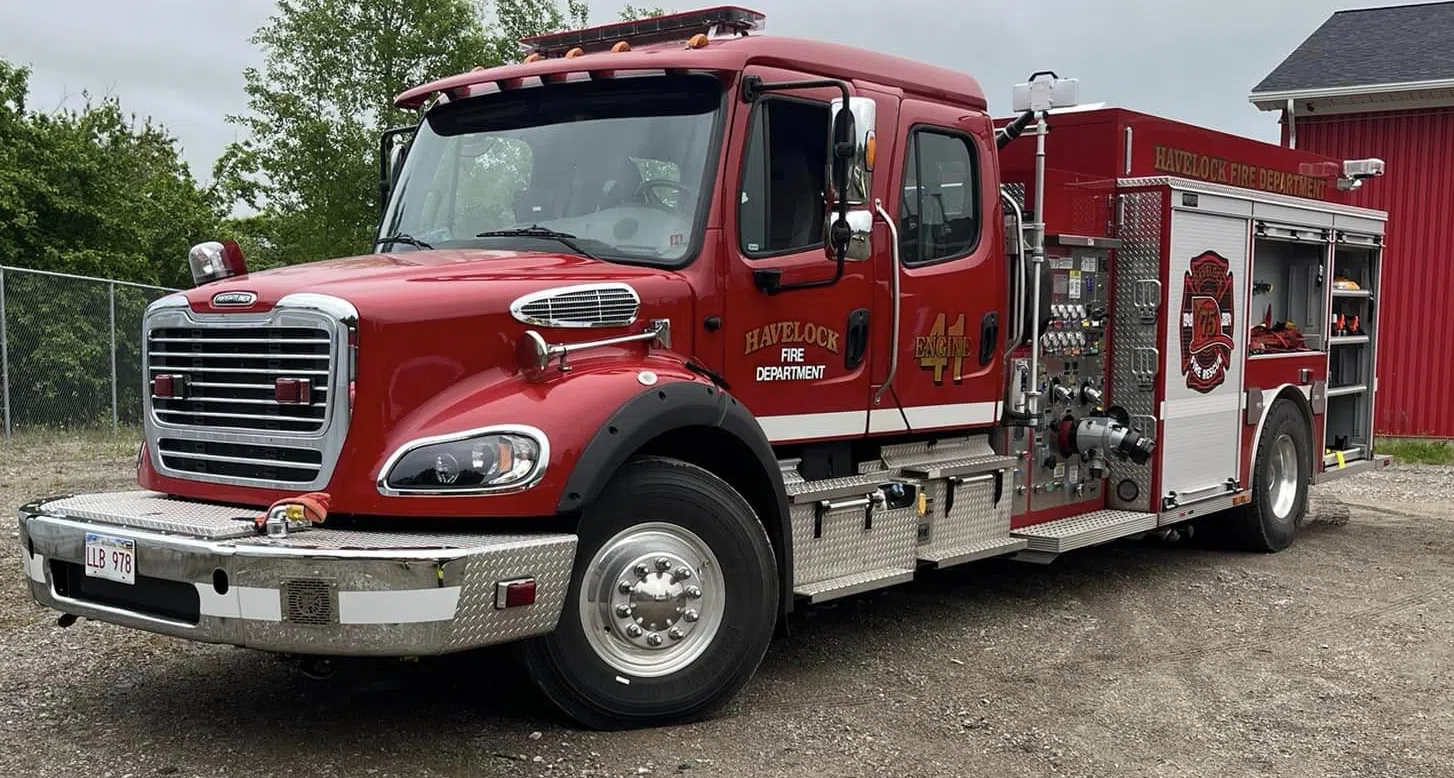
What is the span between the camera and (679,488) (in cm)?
482

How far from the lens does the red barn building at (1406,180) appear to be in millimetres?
16219

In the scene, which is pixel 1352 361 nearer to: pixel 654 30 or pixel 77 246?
pixel 654 30

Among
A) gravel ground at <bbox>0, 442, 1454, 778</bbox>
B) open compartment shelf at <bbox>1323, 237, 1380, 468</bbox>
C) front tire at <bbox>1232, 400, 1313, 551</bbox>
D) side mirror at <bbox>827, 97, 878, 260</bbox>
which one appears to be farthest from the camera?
open compartment shelf at <bbox>1323, 237, 1380, 468</bbox>

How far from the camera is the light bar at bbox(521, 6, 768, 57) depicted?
568cm

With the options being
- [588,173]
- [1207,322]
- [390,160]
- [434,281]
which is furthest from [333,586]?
[1207,322]

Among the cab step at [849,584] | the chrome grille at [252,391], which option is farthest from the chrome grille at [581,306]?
the cab step at [849,584]

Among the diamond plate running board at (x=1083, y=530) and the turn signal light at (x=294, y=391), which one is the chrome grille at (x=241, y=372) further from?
the diamond plate running board at (x=1083, y=530)

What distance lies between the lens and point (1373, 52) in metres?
17.7

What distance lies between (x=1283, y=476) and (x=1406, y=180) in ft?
29.4

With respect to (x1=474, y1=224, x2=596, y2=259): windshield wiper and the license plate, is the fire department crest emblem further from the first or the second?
the license plate

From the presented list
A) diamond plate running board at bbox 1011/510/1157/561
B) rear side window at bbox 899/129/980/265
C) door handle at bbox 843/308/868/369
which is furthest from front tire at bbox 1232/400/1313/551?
door handle at bbox 843/308/868/369

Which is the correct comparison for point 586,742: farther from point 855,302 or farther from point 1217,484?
→ point 1217,484

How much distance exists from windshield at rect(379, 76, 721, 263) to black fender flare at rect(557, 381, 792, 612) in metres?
0.67

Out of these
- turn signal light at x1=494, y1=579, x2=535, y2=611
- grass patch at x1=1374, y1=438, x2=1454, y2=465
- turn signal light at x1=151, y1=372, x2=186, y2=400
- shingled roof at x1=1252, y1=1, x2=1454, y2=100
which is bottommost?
grass patch at x1=1374, y1=438, x2=1454, y2=465
